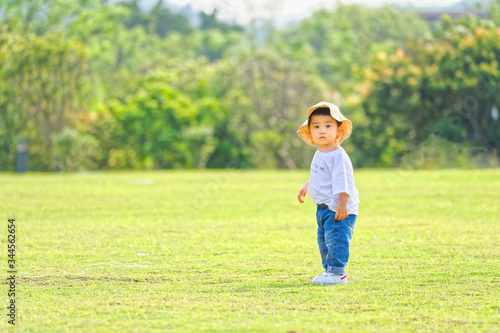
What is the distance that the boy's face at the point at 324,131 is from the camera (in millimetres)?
6293

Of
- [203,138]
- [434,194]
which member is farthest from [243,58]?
[434,194]

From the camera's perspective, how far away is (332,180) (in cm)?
618

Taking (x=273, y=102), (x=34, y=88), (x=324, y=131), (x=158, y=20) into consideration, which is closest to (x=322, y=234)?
(x=324, y=131)

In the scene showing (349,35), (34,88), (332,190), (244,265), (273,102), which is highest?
(349,35)

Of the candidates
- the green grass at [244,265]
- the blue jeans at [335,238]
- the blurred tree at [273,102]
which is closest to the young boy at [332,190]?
the blue jeans at [335,238]

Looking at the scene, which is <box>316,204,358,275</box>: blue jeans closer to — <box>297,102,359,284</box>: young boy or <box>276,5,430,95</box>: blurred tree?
<box>297,102,359,284</box>: young boy

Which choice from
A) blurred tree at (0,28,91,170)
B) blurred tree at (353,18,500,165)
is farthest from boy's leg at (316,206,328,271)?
blurred tree at (0,28,91,170)

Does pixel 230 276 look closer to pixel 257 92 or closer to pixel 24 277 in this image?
pixel 24 277

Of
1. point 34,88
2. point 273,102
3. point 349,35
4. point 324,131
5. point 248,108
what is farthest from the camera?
point 349,35

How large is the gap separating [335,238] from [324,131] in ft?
2.72

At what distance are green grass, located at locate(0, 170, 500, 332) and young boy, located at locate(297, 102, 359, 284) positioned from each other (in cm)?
25

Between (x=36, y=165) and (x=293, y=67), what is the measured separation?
34.0 feet

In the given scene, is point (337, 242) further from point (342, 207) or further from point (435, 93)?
point (435, 93)

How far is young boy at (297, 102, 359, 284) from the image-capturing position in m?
6.09
